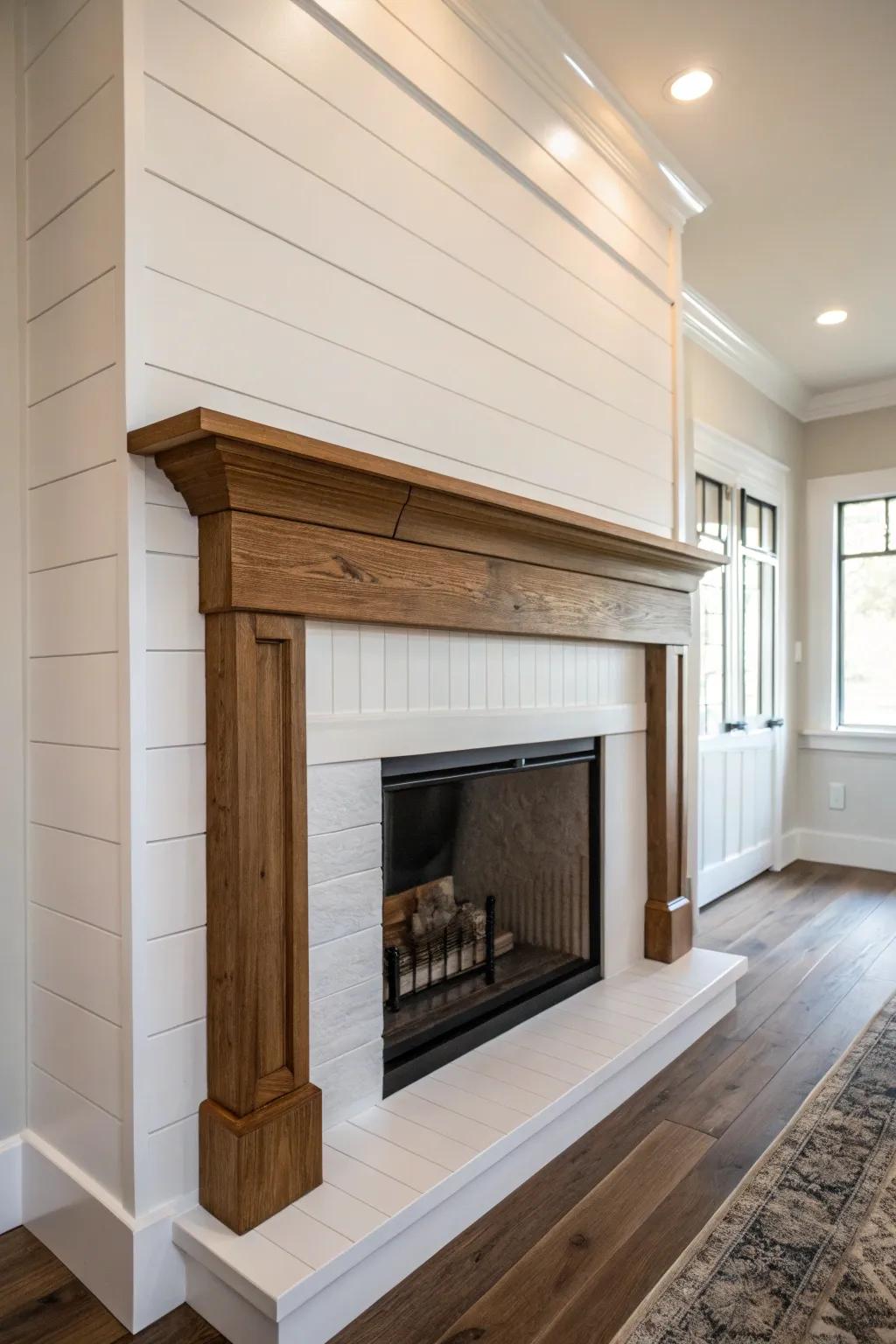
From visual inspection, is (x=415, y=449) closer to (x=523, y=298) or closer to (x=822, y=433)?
(x=523, y=298)

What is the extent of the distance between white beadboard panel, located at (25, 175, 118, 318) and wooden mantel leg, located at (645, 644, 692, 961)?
199 centimetres

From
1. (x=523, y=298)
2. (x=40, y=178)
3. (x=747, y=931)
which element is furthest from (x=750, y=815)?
(x=40, y=178)

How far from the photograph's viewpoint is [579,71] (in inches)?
91.7

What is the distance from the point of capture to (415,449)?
1.94m

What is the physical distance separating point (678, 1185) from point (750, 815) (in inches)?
114

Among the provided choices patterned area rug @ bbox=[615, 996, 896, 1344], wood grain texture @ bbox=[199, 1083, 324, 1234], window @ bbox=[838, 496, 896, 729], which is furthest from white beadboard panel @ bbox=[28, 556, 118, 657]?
window @ bbox=[838, 496, 896, 729]

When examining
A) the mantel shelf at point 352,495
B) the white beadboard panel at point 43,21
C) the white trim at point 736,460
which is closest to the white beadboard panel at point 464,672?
the mantel shelf at point 352,495

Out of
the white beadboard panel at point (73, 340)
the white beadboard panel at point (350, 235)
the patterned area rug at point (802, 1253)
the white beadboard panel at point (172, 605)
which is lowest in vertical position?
the patterned area rug at point (802, 1253)

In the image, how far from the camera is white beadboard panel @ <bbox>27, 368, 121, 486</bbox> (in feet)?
4.80

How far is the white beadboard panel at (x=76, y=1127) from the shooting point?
1.50m

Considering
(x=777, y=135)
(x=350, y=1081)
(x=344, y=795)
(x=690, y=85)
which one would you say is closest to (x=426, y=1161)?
(x=350, y=1081)

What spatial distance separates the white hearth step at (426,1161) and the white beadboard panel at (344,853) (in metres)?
0.52

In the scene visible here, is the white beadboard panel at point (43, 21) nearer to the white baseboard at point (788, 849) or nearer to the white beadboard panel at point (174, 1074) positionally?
the white beadboard panel at point (174, 1074)

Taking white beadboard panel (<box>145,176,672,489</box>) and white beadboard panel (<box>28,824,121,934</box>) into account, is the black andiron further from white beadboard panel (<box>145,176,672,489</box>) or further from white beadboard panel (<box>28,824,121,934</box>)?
white beadboard panel (<box>145,176,672,489</box>)
